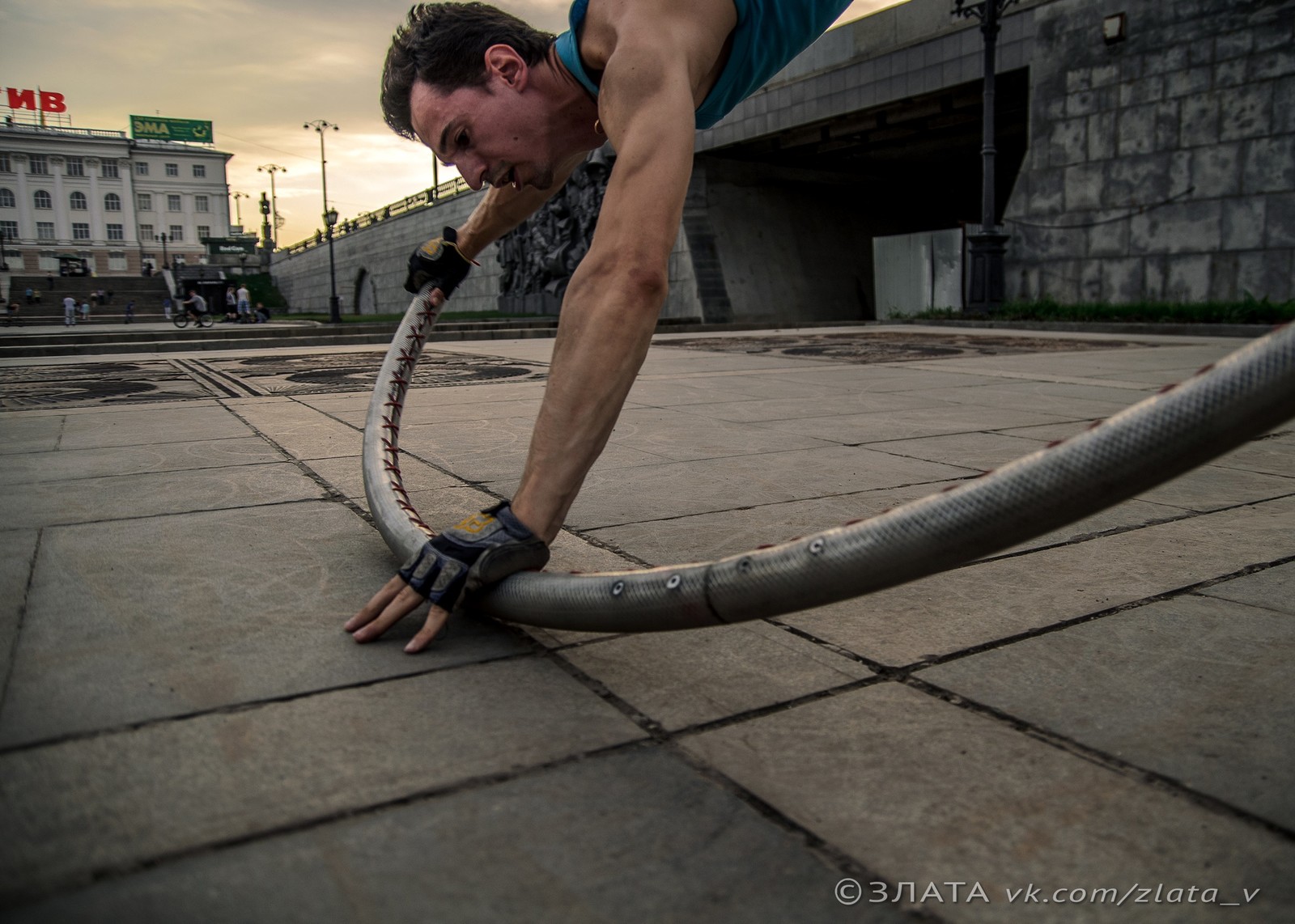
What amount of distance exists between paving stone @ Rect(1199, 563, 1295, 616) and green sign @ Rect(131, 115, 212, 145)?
367 ft

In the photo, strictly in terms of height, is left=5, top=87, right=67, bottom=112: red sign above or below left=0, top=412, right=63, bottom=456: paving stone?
above

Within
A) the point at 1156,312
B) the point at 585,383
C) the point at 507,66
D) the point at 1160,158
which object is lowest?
the point at 585,383

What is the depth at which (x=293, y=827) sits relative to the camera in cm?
107

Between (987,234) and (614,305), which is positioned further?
(987,234)

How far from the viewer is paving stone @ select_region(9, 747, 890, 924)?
93 centimetres

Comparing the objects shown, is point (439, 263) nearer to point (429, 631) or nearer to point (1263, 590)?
point (429, 631)

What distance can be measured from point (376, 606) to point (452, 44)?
47.7 inches

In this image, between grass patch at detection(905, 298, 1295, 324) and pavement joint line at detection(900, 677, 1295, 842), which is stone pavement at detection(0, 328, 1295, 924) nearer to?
pavement joint line at detection(900, 677, 1295, 842)

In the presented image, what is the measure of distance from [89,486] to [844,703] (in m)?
2.59

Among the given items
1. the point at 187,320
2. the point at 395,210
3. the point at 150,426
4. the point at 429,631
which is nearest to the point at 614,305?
the point at 429,631

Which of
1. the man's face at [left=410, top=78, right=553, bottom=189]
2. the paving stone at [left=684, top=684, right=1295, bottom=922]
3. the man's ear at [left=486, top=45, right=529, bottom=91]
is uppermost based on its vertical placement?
the man's ear at [left=486, top=45, right=529, bottom=91]

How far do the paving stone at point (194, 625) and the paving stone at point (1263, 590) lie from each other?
1361 millimetres

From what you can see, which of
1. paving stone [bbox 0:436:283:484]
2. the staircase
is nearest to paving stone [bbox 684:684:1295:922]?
paving stone [bbox 0:436:283:484]

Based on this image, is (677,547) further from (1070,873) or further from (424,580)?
(1070,873)
